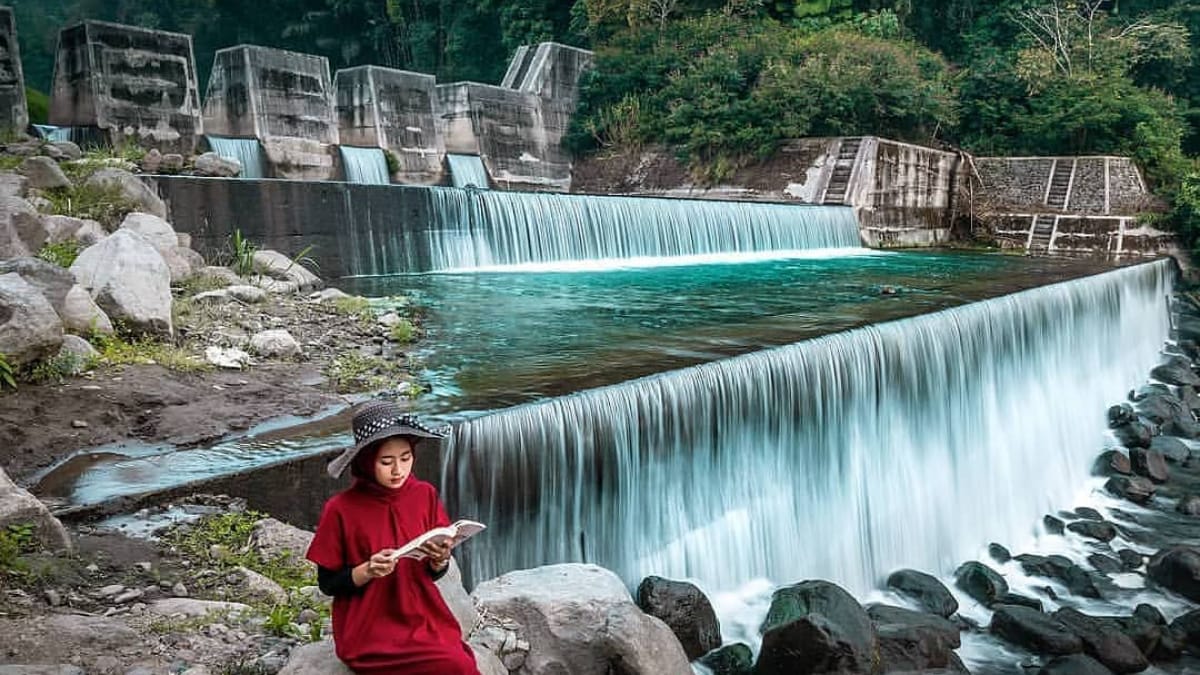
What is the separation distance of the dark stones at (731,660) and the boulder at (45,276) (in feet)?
14.6

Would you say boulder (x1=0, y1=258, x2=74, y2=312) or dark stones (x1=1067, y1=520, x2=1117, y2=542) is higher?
boulder (x1=0, y1=258, x2=74, y2=312)

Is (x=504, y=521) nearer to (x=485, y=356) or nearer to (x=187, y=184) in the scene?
(x=485, y=356)

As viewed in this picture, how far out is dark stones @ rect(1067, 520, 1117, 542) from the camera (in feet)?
29.9

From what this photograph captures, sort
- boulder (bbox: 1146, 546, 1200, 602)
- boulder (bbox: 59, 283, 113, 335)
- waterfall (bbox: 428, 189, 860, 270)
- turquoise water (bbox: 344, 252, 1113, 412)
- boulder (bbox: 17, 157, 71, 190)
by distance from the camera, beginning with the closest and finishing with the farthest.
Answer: boulder (bbox: 59, 283, 113, 335)
turquoise water (bbox: 344, 252, 1113, 412)
boulder (bbox: 1146, 546, 1200, 602)
boulder (bbox: 17, 157, 71, 190)
waterfall (bbox: 428, 189, 860, 270)

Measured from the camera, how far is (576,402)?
5.80m

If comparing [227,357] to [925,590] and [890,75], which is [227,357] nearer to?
[925,590]

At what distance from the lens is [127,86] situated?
1755cm

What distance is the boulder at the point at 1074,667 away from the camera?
19.3 ft

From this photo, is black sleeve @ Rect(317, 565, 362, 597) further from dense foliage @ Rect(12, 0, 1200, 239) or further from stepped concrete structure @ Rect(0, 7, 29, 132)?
dense foliage @ Rect(12, 0, 1200, 239)

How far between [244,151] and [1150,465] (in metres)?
16.5

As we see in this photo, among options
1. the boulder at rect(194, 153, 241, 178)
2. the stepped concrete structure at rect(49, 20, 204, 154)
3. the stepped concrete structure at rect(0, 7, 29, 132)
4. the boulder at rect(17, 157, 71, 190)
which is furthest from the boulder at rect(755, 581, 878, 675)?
the stepped concrete structure at rect(49, 20, 204, 154)

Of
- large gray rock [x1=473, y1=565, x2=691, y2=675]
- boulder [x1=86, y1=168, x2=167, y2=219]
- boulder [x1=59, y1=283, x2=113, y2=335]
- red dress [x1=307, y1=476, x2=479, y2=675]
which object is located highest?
boulder [x1=86, y1=168, x2=167, y2=219]

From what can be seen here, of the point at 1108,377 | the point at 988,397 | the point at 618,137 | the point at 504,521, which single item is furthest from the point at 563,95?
the point at 504,521

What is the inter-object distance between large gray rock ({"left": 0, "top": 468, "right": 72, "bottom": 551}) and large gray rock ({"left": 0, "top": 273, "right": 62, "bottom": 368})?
5.71 feet
